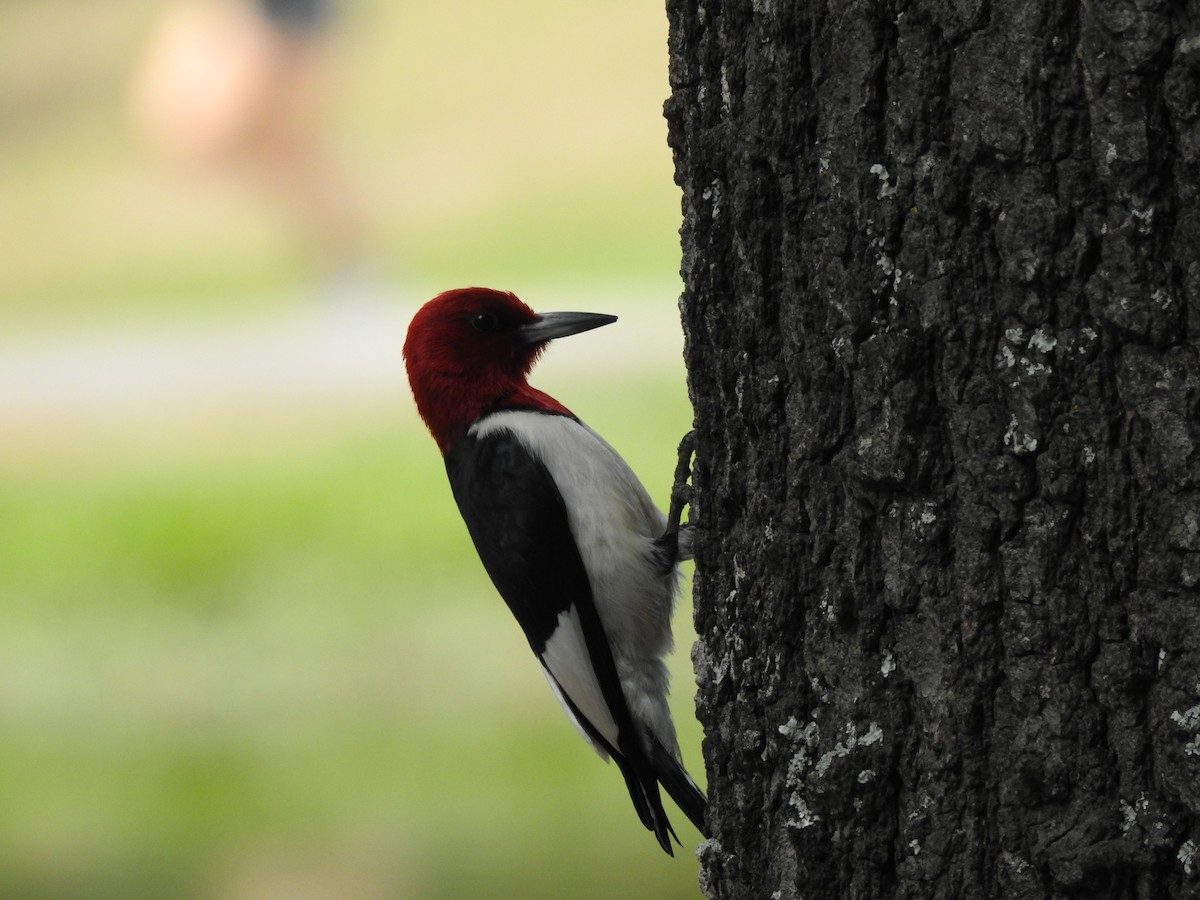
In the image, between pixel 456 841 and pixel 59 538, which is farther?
pixel 59 538

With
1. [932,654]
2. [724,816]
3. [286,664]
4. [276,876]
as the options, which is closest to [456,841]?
[276,876]

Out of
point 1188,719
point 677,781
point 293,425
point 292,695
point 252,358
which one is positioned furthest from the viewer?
point 252,358

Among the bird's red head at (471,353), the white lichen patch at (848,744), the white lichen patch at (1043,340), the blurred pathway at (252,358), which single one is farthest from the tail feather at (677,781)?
the blurred pathway at (252,358)

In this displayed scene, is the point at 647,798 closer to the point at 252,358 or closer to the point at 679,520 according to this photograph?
the point at 679,520

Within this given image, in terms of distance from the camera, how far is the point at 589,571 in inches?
78.8

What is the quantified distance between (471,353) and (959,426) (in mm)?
1222

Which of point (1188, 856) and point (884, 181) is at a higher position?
point (884, 181)

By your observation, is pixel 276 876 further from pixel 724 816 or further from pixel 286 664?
pixel 724 816

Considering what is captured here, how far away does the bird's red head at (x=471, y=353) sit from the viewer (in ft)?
7.00

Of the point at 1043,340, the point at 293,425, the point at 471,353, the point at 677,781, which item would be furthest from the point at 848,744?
the point at 293,425

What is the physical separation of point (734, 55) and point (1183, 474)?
0.53 meters

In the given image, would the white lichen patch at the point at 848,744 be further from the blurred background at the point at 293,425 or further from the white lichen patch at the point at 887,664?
the blurred background at the point at 293,425

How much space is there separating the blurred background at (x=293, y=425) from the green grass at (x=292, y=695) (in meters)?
0.01

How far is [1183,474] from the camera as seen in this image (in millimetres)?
932
